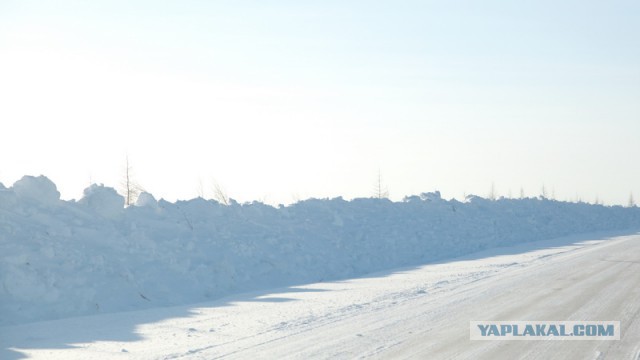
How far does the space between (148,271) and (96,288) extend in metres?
1.69

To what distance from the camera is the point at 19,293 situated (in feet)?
42.0

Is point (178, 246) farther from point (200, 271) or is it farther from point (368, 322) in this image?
point (368, 322)

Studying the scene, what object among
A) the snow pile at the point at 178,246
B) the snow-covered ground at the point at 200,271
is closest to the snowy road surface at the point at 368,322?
the snow-covered ground at the point at 200,271

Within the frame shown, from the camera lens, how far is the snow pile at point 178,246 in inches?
532

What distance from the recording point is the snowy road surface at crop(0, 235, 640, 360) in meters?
9.10

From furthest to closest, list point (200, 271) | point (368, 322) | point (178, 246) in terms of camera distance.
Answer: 1. point (178, 246)
2. point (200, 271)
3. point (368, 322)

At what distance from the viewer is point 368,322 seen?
11.2 m

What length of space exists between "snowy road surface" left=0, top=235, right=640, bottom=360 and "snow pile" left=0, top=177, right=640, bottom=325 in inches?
35.2

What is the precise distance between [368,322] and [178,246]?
7392 millimetres

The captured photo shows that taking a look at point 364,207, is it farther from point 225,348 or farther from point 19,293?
point 225,348

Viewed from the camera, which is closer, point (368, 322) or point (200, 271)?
point (368, 322)

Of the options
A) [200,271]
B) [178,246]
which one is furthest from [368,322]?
[178,246]

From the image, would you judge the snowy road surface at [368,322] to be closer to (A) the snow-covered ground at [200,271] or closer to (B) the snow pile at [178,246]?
(A) the snow-covered ground at [200,271]

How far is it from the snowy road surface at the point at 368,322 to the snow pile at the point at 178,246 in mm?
895
